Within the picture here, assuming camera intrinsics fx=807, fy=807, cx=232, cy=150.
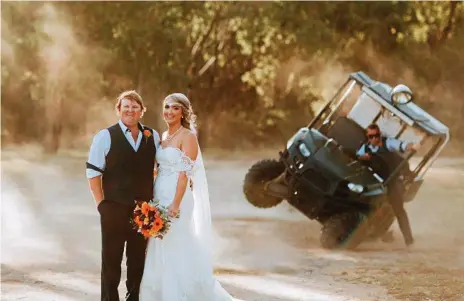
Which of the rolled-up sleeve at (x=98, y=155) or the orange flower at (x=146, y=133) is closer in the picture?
the rolled-up sleeve at (x=98, y=155)

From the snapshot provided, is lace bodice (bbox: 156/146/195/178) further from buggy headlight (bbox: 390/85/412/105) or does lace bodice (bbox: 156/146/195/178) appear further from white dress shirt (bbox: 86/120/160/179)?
buggy headlight (bbox: 390/85/412/105)

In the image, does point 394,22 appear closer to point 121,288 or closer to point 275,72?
point 275,72

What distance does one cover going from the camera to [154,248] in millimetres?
6281

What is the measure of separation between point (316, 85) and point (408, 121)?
63.9 ft

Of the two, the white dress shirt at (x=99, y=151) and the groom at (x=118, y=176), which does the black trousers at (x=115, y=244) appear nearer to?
the groom at (x=118, y=176)

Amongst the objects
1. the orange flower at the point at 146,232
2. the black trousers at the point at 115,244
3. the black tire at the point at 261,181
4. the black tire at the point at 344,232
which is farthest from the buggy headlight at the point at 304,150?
the orange flower at the point at 146,232

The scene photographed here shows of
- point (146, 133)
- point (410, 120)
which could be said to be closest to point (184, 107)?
point (146, 133)

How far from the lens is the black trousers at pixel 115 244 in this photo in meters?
5.93

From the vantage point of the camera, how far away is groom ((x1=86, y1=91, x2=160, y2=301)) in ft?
19.4

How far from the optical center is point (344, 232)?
10742mm

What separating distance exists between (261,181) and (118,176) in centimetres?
675

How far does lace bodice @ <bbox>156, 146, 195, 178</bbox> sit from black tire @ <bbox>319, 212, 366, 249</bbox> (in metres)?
4.89

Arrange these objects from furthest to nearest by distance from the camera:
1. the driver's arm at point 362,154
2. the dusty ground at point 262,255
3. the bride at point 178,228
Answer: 1. the driver's arm at point 362,154
2. the dusty ground at point 262,255
3. the bride at point 178,228

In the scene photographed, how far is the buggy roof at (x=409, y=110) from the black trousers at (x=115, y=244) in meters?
6.06
